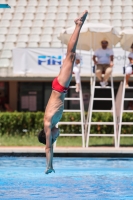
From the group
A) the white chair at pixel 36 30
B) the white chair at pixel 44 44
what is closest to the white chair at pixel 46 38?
the white chair at pixel 44 44

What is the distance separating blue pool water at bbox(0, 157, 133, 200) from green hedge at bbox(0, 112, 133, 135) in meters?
5.40

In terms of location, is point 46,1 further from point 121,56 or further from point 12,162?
point 12,162

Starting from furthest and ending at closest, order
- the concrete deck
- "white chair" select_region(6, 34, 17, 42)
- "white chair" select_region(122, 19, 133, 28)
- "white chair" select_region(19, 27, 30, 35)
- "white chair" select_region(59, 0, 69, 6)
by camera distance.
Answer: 1. "white chair" select_region(59, 0, 69, 6)
2. "white chair" select_region(19, 27, 30, 35)
3. "white chair" select_region(122, 19, 133, 28)
4. "white chair" select_region(6, 34, 17, 42)
5. the concrete deck

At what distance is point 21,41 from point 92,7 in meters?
4.34

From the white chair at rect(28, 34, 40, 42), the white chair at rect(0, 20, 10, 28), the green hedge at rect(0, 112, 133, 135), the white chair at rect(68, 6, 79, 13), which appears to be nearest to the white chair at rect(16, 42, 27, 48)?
the white chair at rect(28, 34, 40, 42)

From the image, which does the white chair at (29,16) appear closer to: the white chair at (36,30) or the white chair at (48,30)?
the white chair at (36,30)

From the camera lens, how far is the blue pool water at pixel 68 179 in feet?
31.0

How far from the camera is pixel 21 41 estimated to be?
27.5m

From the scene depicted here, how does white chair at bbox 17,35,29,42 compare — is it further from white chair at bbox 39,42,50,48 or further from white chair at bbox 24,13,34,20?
white chair at bbox 24,13,34,20

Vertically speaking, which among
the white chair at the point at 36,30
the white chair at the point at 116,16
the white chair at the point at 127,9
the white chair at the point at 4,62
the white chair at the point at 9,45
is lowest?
the white chair at the point at 4,62

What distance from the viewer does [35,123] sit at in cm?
2119

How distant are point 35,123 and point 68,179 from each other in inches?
381

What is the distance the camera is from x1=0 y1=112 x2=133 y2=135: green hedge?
20891 millimetres

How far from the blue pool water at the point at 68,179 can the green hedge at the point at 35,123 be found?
540 centimetres
